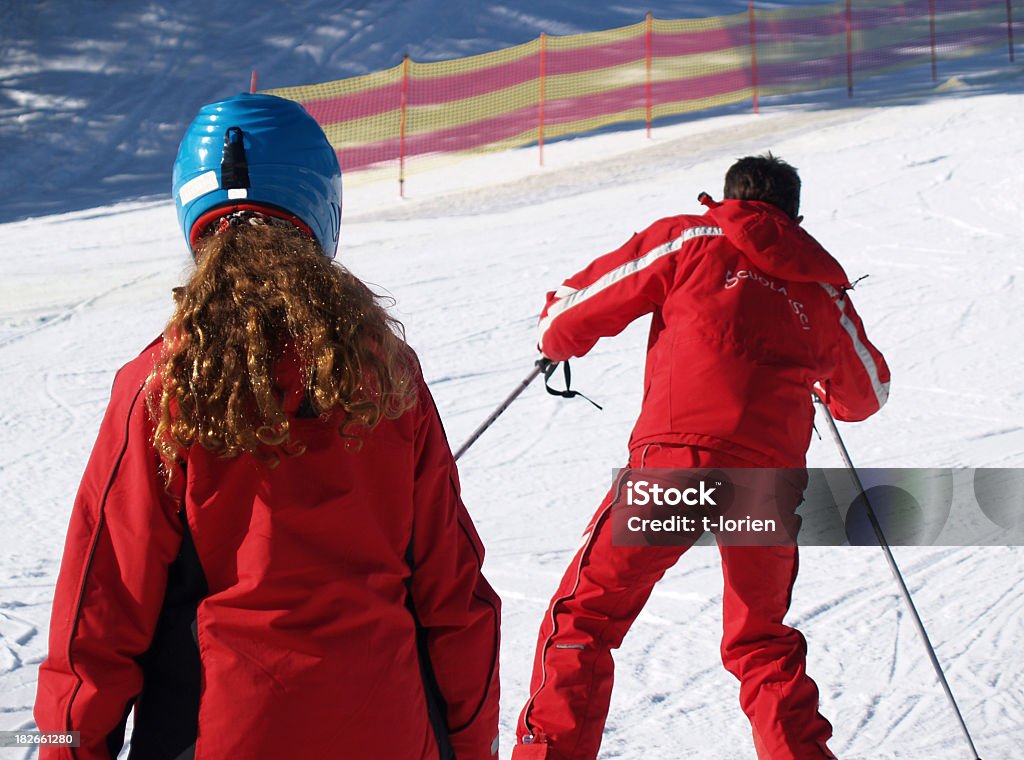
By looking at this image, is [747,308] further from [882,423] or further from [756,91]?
[756,91]

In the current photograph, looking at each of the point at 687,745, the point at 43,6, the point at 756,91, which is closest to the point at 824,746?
the point at 687,745

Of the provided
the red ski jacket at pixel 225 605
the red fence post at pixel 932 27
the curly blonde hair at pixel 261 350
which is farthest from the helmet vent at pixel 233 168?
the red fence post at pixel 932 27

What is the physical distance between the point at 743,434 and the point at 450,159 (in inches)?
396

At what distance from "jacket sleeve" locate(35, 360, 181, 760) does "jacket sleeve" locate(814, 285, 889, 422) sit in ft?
6.73

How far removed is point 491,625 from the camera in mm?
1770

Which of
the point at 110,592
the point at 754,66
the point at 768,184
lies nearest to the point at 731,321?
the point at 768,184

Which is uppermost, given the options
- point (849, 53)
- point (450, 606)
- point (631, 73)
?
point (849, 53)

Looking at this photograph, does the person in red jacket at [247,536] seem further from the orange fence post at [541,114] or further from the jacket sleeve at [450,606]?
the orange fence post at [541,114]

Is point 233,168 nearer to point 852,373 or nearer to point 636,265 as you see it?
point 636,265

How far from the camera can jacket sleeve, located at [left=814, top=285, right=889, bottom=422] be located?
307cm

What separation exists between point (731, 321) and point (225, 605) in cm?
169

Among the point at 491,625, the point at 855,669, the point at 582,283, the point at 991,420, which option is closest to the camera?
the point at 491,625

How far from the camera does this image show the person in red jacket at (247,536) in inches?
59.8

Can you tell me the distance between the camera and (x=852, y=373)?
3.15m
